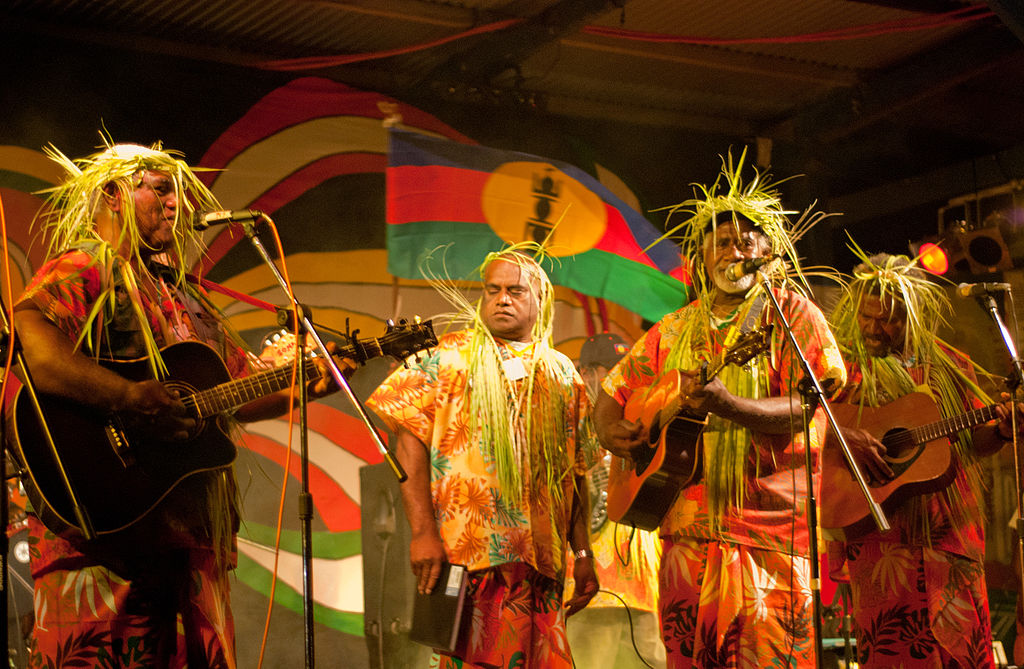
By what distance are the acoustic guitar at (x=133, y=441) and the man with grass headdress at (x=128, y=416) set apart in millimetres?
39

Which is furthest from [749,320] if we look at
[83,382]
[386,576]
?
[386,576]

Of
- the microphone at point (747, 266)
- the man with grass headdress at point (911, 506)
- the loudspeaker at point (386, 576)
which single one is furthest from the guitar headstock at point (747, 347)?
the loudspeaker at point (386, 576)

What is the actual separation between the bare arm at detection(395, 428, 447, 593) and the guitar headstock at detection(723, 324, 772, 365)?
1.20 m

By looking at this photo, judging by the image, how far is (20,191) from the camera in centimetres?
530

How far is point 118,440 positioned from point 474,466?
1.33 m

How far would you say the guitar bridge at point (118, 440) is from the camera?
9.75 feet

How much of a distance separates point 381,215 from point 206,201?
2.58m

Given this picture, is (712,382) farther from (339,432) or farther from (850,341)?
(339,432)

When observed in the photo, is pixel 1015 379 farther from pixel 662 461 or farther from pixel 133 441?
pixel 133 441

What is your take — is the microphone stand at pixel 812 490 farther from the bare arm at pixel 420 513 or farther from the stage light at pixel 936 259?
the stage light at pixel 936 259

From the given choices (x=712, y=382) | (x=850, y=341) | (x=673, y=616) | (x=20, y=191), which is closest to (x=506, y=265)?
(x=712, y=382)

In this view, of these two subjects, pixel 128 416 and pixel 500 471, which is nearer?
pixel 128 416

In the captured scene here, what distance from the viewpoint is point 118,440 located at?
2977mm

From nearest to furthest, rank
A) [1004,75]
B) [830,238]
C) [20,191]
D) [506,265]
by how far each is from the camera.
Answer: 1. [506,265]
2. [20,191]
3. [1004,75]
4. [830,238]
